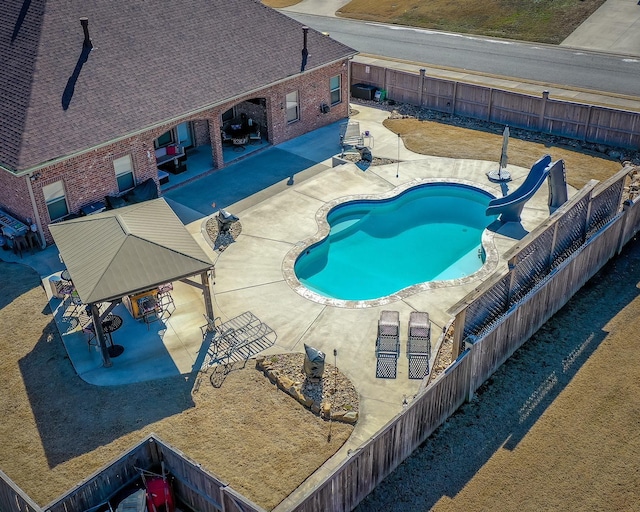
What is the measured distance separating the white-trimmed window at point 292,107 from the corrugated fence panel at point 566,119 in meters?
10.9

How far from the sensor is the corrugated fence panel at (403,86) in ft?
115

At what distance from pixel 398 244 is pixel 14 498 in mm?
15417

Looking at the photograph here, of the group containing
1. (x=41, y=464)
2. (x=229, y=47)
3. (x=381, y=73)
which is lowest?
(x=41, y=464)

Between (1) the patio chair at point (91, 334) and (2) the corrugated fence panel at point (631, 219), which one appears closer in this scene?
(1) the patio chair at point (91, 334)

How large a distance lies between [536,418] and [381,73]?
23.3 meters

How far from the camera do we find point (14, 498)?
43.9ft

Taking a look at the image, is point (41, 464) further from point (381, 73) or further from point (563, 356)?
point (381, 73)

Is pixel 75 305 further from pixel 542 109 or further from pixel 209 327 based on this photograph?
pixel 542 109

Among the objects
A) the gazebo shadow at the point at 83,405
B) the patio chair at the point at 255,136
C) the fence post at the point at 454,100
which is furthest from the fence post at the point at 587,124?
the gazebo shadow at the point at 83,405

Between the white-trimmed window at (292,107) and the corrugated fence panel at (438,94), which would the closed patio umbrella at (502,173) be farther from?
the white-trimmed window at (292,107)

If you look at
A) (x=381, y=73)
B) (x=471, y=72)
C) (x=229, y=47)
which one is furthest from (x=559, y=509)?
(x=471, y=72)

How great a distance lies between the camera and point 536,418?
1652cm

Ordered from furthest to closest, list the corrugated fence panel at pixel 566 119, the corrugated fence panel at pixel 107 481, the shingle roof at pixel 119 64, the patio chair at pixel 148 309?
the corrugated fence panel at pixel 566 119 < the shingle roof at pixel 119 64 < the patio chair at pixel 148 309 < the corrugated fence panel at pixel 107 481

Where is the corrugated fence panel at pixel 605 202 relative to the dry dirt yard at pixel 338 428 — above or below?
above
